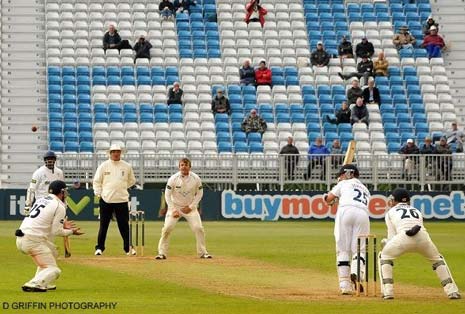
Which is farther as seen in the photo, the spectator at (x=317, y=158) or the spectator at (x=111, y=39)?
the spectator at (x=111, y=39)

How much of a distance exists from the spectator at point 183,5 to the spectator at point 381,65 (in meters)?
7.59

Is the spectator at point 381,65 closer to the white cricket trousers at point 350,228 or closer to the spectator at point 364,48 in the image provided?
the spectator at point 364,48

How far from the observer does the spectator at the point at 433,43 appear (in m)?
48.2

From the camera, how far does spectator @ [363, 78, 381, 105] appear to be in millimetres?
44938

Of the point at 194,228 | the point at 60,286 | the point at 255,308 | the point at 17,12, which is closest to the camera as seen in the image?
the point at 255,308

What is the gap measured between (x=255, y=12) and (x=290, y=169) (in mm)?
10761

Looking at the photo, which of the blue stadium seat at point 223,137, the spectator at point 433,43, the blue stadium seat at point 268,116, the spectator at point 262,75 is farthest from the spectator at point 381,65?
the blue stadium seat at point 223,137

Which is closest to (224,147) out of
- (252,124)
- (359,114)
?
(252,124)

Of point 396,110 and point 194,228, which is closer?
point 194,228

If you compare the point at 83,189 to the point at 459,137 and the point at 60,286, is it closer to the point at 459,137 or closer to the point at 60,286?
the point at 459,137

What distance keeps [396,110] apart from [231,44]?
265 inches

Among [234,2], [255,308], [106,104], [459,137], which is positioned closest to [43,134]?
[106,104]

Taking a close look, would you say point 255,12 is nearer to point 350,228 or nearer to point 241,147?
point 241,147

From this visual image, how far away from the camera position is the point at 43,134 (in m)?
43.8
